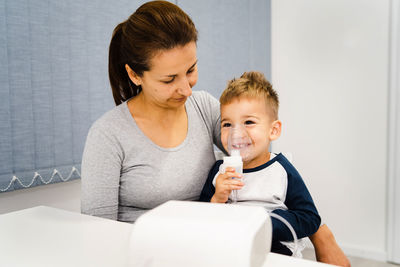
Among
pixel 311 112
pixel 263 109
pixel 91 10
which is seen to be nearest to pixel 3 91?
pixel 91 10

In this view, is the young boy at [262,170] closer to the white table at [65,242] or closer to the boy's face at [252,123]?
the boy's face at [252,123]

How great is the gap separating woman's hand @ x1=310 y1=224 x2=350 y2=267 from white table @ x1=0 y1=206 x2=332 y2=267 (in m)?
0.73

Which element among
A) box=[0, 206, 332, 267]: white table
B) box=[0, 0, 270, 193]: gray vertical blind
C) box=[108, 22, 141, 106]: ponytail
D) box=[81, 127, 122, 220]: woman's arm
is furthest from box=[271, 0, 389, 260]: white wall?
box=[0, 206, 332, 267]: white table

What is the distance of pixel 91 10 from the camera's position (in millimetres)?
1845

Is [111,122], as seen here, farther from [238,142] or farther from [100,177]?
[238,142]

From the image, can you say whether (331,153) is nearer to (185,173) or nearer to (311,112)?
(311,112)

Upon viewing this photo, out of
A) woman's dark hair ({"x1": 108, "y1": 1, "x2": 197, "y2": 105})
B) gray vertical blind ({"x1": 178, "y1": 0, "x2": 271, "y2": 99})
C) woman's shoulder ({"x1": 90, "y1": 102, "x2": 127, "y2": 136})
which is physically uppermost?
gray vertical blind ({"x1": 178, "y1": 0, "x2": 271, "y2": 99})

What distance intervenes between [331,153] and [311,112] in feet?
1.31

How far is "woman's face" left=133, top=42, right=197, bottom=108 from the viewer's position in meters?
1.18

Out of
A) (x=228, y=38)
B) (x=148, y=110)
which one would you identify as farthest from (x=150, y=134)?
(x=228, y=38)

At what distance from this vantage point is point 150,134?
1305 mm

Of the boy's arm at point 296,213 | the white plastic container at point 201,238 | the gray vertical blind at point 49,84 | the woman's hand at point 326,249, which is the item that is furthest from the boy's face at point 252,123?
the gray vertical blind at point 49,84

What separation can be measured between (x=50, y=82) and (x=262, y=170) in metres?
1.09

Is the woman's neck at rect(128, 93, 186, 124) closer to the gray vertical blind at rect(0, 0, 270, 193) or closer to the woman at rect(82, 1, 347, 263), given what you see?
the woman at rect(82, 1, 347, 263)
